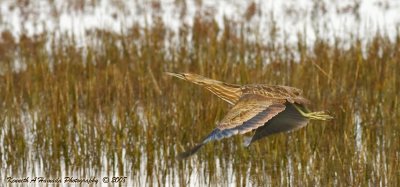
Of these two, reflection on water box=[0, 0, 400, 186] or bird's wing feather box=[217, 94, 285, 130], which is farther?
reflection on water box=[0, 0, 400, 186]

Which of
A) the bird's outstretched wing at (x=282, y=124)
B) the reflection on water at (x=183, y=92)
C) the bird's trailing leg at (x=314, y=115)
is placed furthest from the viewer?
the reflection on water at (x=183, y=92)

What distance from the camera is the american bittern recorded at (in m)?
6.39

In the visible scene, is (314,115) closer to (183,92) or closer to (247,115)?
(247,115)

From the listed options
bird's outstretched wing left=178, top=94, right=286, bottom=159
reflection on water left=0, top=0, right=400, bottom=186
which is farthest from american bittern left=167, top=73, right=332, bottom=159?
reflection on water left=0, top=0, right=400, bottom=186

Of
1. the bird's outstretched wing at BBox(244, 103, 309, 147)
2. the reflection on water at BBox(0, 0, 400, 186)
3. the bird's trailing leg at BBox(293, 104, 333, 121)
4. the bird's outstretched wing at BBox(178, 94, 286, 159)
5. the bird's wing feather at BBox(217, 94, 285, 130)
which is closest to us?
the bird's outstretched wing at BBox(178, 94, 286, 159)

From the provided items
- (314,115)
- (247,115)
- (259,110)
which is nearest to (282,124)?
(314,115)

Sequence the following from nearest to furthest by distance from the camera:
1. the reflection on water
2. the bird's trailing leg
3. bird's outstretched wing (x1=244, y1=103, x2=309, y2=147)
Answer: the bird's trailing leg < bird's outstretched wing (x1=244, y1=103, x2=309, y2=147) < the reflection on water

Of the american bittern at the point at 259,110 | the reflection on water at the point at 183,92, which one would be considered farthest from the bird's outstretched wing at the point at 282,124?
the reflection on water at the point at 183,92

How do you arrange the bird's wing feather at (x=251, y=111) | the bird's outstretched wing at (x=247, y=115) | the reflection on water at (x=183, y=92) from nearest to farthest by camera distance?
the bird's outstretched wing at (x=247, y=115) < the bird's wing feather at (x=251, y=111) < the reflection on water at (x=183, y=92)

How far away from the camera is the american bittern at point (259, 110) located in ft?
21.0

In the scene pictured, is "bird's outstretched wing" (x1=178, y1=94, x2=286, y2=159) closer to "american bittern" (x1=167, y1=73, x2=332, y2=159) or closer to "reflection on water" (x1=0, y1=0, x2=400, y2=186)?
"american bittern" (x1=167, y1=73, x2=332, y2=159)

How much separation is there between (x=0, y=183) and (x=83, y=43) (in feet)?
15.3

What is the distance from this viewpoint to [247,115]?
6.53m

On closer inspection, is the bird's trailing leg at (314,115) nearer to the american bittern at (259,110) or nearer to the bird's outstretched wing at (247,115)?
the american bittern at (259,110)
